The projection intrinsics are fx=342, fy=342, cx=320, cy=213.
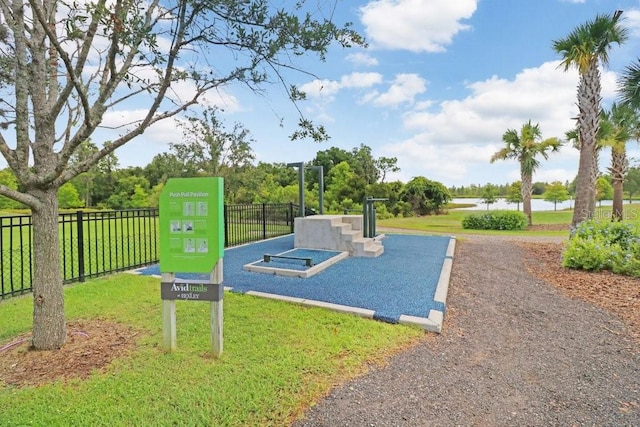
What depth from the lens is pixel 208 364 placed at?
2980mm

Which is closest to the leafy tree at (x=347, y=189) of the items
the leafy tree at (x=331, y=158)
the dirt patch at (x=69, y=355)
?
the leafy tree at (x=331, y=158)

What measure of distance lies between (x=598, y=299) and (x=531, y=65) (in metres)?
9.35

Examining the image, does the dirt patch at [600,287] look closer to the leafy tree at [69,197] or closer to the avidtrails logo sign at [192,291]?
the avidtrails logo sign at [192,291]

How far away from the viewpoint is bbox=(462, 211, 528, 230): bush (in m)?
18.4

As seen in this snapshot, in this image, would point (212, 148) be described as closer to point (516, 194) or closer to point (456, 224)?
point (456, 224)

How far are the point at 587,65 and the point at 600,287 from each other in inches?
298

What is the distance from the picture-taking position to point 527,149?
20344mm

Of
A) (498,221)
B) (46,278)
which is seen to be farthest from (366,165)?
(46,278)

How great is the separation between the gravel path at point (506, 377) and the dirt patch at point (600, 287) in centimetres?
28

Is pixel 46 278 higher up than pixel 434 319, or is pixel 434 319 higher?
pixel 46 278

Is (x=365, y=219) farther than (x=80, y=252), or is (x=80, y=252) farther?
(x=365, y=219)

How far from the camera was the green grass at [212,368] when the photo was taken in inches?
91.3

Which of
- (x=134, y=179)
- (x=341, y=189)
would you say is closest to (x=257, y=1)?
(x=341, y=189)

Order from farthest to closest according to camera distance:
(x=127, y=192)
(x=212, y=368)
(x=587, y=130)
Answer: (x=127, y=192), (x=587, y=130), (x=212, y=368)
